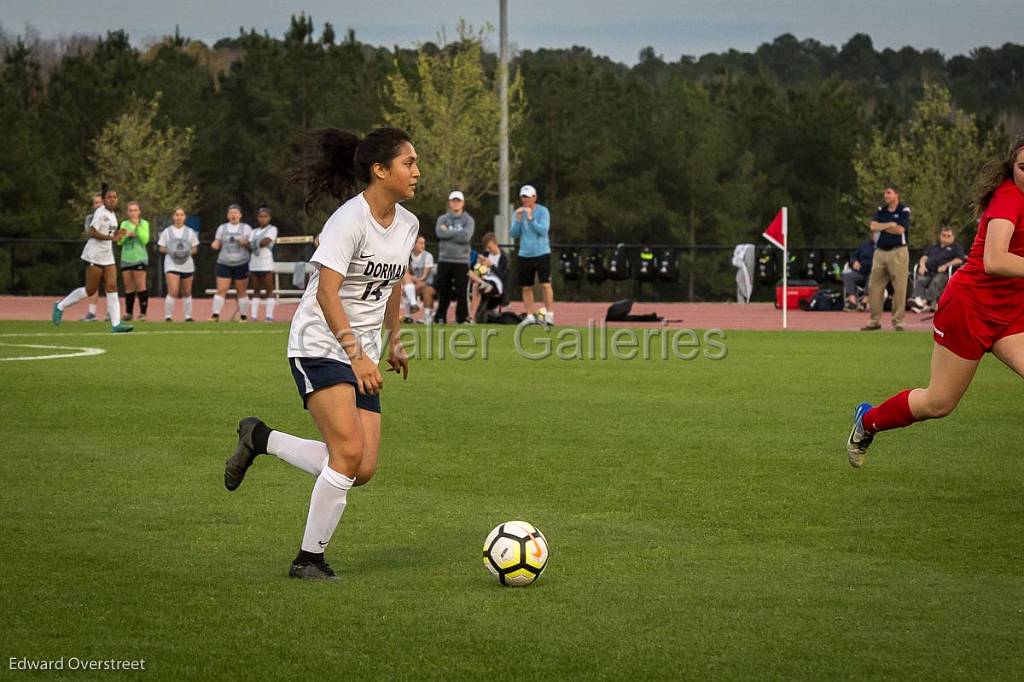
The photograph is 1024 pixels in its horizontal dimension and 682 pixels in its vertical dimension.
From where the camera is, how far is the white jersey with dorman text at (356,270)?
6.61m

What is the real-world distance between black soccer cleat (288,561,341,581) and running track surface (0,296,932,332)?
67.7 ft

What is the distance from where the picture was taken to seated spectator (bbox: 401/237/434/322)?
27.3 metres

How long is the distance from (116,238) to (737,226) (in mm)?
47193

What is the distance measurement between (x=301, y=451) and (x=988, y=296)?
391cm

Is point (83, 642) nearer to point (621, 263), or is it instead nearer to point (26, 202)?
point (621, 263)

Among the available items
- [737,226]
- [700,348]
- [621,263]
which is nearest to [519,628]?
[700,348]

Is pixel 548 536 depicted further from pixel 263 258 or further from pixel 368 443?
pixel 263 258

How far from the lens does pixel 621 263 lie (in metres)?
41.8

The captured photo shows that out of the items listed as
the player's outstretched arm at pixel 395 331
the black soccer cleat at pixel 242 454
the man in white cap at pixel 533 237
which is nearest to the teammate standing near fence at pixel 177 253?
the man in white cap at pixel 533 237

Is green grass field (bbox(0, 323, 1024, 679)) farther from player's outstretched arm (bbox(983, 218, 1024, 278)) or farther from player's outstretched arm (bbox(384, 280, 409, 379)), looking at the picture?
player's outstretched arm (bbox(983, 218, 1024, 278))

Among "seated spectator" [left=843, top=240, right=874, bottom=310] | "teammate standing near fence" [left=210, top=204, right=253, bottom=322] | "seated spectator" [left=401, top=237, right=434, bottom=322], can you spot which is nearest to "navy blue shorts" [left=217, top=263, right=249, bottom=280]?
"teammate standing near fence" [left=210, top=204, right=253, bottom=322]

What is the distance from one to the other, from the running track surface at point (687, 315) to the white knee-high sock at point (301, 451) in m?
19.9

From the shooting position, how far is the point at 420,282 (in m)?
28.5

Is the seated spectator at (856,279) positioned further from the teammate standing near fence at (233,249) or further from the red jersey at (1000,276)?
the red jersey at (1000,276)
